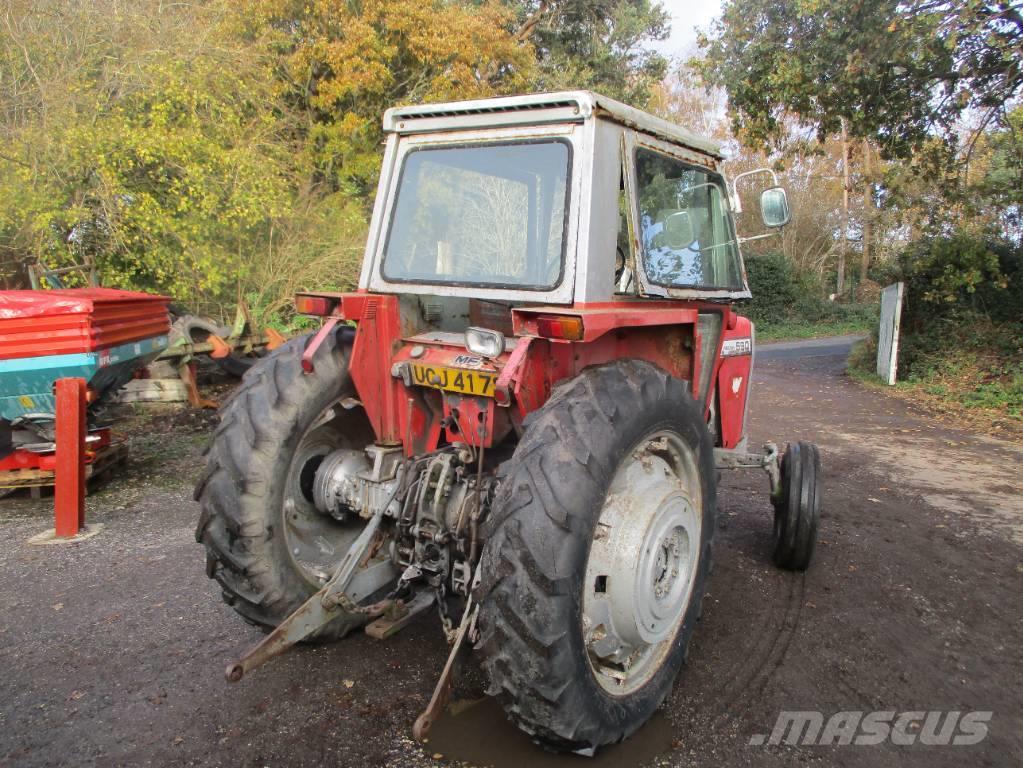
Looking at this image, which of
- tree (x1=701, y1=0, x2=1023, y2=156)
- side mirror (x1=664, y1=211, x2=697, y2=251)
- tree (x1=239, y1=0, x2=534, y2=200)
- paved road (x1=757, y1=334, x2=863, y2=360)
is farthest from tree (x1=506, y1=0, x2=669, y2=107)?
side mirror (x1=664, y1=211, x2=697, y2=251)

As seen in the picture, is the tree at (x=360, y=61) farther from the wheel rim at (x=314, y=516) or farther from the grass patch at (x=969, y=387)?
the wheel rim at (x=314, y=516)

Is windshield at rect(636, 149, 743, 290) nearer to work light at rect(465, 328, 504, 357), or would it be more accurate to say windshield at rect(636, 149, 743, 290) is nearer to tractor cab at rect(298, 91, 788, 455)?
tractor cab at rect(298, 91, 788, 455)

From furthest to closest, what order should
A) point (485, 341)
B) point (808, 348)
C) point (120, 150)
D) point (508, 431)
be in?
point (808, 348) < point (120, 150) < point (508, 431) < point (485, 341)

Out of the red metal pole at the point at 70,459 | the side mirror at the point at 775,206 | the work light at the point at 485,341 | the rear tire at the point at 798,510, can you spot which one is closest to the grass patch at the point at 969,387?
the rear tire at the point at 798,510

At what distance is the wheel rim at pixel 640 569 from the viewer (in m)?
2.73

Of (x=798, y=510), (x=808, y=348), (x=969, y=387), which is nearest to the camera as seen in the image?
(x=798, y=510)

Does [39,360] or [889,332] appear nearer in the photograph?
[39,360]

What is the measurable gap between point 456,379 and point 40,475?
448 centimetres

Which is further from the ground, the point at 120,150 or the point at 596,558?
the point at 120,150

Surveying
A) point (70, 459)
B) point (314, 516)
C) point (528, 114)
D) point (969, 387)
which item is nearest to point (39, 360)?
point (70, 459)

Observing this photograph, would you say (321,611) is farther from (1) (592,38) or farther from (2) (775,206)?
(1) (592,38)

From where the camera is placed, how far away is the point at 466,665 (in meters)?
3.32

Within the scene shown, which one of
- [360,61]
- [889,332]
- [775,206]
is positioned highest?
[360,61]

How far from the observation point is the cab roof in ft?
9.75
